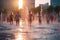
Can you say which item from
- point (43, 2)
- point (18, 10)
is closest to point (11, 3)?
point (18, 10)

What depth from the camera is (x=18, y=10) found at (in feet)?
13.5

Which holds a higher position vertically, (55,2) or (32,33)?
(55,2)

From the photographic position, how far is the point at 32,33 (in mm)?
4105

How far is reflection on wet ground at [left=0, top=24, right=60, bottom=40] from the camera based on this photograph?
13.3 ft

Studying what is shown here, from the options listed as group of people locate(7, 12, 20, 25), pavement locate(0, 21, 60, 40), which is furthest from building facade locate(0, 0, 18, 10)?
pavement locate(0, 21, 60, 40)

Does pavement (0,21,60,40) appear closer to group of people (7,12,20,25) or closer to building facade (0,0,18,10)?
group of people (7,12,20,25)

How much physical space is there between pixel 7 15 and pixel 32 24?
0.32m

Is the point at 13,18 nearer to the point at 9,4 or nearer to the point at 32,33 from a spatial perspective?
the point at 9,4

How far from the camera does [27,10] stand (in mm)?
4141

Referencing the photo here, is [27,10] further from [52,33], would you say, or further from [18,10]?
[52,33]

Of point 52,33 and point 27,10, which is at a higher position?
point 27,10

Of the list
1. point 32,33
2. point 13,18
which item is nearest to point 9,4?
point 13,18

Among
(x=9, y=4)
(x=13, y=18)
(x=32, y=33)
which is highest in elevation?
(x=9, y=4)

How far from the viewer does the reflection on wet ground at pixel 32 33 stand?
4.04m
